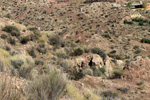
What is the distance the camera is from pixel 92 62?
54.7 feet

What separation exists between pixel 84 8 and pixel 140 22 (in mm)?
18373

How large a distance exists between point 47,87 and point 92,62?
13126 mm

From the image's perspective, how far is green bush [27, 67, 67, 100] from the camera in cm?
376

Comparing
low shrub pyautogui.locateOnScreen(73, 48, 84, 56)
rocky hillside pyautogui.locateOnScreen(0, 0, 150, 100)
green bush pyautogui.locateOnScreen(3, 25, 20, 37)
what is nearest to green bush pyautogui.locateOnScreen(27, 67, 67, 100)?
rocky hillside pyautogui.locateOnScreen(0, 0, 150, 100)

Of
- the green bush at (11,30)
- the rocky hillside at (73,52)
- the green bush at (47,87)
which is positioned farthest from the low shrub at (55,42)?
the green bush at (47,87)

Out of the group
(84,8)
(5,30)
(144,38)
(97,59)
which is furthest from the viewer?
(84,8)

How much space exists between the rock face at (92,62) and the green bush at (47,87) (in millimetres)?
11106

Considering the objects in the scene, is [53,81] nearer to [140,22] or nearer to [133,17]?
[140,22]

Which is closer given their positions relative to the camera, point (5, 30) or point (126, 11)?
point (5, 30)

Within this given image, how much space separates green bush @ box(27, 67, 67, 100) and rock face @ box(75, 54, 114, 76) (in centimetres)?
1111

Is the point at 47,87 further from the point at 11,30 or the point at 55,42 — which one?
the point at 55,42

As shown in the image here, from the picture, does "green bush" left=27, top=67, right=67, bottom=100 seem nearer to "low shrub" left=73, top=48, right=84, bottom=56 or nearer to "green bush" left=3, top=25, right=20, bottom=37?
"low shrub" left=73, top=48, right=84, bottom=56

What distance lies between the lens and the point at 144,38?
3167cm

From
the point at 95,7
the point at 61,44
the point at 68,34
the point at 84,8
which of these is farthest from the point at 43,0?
the point at 61,44
